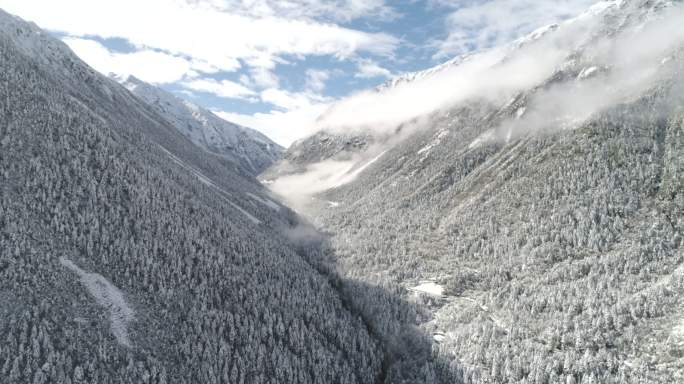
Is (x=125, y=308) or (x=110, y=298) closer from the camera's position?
(x=125, y=308)

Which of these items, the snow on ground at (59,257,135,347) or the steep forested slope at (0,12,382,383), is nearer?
the steep forested slope at (0,12,382,383)

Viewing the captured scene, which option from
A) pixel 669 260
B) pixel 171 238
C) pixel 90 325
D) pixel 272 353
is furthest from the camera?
pixel 171 238

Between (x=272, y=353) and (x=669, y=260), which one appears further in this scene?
(x=669, y=260)

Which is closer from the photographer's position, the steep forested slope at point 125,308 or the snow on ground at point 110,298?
the steep forested slope at point 125,308

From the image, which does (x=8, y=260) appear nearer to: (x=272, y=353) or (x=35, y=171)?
(x=35, y=171)

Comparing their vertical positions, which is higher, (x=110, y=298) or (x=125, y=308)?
(x=110, y=298)

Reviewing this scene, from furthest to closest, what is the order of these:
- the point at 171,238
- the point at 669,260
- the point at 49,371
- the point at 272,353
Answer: the point at 171,238
the point at 669,260
the point at 272,353
the point at 49,371

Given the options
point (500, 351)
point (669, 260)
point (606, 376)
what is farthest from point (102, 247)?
point (669, 260)

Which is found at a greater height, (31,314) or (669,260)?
(669,260)
